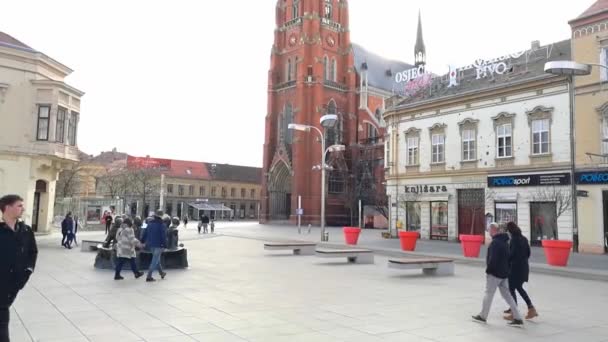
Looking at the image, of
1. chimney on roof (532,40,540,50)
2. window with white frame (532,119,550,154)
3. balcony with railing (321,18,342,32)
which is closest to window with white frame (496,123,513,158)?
window with white frame (532,119,550,154)

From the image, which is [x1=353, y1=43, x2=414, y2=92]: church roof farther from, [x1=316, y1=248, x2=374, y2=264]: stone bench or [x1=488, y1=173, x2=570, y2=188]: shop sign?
[x1=316, y1=248, x2=374, y2=264]: stone bench

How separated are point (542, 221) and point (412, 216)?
964 cm

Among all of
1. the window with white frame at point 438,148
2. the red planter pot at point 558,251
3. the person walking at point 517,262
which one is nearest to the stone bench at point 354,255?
the red planter pot at point 558,251

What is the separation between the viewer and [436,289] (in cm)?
1267

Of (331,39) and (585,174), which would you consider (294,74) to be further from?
(585,174)

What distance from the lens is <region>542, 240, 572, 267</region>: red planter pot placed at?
17.9 metres

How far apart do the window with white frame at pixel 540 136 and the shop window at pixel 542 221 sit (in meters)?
3.07

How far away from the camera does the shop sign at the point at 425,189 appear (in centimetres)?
3331

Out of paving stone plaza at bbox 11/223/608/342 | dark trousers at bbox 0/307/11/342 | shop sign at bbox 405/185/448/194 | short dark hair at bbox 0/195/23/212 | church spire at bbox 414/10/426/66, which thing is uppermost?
church spire at bbox 414/10/426/66

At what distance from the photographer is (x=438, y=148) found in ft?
112

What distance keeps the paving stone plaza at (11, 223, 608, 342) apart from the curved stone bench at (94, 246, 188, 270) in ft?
2.31

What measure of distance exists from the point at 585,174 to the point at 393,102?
16.4 meters

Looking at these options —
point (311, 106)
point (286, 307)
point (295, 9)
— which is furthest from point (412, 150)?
point (295, 9)

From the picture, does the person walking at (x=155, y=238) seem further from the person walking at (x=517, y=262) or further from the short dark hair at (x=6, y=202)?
the person walking at (x=517, y=262)
